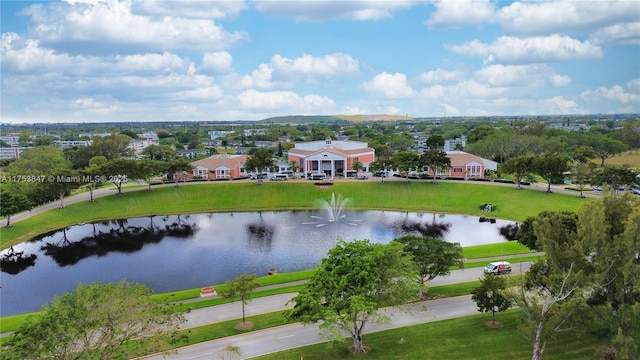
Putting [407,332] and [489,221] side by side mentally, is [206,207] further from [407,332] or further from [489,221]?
[407,332]

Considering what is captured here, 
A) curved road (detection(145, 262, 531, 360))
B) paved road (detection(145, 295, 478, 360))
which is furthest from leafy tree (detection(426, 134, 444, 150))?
paved road (detection(145, 295, 478, 360))

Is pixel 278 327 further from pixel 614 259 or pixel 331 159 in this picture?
pixel 331 159

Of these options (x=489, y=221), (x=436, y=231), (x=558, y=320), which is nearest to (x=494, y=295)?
(x=558, y=320)

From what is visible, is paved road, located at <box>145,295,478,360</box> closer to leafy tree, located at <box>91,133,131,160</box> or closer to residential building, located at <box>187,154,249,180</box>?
residential building, located at <box>187,154,249,180</box>

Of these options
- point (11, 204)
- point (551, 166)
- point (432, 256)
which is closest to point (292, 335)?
point (432, 256)

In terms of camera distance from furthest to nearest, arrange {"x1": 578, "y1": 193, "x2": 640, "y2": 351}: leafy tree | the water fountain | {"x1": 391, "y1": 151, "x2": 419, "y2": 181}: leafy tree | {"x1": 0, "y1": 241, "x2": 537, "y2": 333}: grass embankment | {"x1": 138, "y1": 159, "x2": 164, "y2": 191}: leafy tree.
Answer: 1. {"x1": 391, "y1": 151, "x2": 419, "y2": 181}: leafy tree
2. {"x1": 138, "y1": 159, "x2": 164, "y2": 191}: leafy tree
3. the water fountain
4. {"x1": 0, "y1": 241, "x2": 537, "y2": 333}: grass embankment
5. {"x1": 578, "y1": 193, "x2": 640, "y2": 351}: leafy tree

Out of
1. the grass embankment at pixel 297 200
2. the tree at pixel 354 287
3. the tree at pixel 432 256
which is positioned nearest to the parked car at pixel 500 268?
the tree at pixel 432 256
